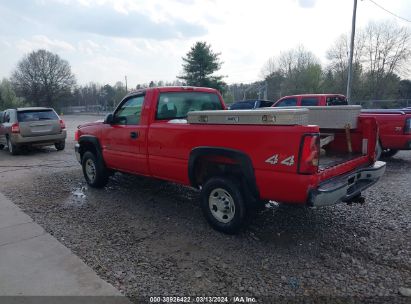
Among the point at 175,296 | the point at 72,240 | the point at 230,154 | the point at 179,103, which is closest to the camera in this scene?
the point at 175,296

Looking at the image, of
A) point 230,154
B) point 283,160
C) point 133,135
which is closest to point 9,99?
point 133,135

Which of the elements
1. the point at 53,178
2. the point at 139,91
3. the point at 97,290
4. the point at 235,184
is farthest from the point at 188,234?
the point at 53,178

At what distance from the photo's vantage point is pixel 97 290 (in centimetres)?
302

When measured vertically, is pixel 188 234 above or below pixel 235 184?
below

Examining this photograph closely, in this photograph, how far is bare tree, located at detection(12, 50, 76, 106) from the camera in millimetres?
75250

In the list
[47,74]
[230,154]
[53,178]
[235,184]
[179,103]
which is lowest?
[53,178]

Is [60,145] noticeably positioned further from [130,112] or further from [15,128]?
[130,112]

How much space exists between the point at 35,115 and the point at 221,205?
9824 millimetres

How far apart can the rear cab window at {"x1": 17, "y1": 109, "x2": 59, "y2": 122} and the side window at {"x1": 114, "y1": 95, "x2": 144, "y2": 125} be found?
7110 mm

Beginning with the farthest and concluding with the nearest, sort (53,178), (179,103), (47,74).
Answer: (47,74), (53,178), (179,103)

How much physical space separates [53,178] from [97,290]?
214 inches

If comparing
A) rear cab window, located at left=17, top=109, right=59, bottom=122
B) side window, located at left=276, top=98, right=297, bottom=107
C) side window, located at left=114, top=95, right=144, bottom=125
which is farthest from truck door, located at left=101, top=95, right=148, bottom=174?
side window, located at left=276, top=98, right=297, bottom=107

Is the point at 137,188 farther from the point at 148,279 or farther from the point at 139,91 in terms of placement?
the point at 148,279

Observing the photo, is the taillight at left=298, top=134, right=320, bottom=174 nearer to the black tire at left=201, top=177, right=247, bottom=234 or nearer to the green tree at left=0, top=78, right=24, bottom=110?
the black tire at left=201, top=177, right=247, bottom=234
